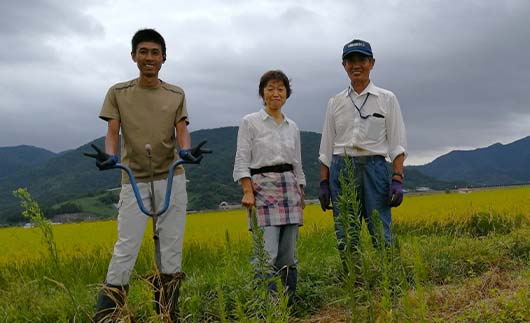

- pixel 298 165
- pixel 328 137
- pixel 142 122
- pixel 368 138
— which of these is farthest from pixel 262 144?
pixel 142 122

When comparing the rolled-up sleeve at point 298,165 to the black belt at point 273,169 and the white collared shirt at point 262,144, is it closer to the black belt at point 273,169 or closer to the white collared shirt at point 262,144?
the white collared shirt at point 262,144

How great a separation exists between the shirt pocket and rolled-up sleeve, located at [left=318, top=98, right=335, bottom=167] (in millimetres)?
346

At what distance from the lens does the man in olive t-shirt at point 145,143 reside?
3432 mm

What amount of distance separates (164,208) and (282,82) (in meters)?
1.42

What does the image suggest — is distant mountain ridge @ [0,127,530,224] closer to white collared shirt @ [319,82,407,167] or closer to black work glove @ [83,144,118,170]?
black work glove @ [83,144,118,170]

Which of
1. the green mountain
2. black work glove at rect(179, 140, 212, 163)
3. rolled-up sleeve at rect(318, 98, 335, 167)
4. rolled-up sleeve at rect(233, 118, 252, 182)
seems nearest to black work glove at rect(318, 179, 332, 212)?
rolled-up sleeve at rect(318, 98, 335, 167)

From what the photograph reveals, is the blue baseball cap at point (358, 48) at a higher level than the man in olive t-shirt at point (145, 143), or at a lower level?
higher

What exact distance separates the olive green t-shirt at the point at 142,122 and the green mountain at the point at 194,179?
683 millimetres

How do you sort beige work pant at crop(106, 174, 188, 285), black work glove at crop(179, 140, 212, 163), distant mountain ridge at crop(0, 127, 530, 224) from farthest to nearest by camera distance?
distant mountain ridge at crop(0, 127, 530, 224), beige work pant at crop(106, 174, 188, 285), black work glove at crop(179, 140, 212, 163)

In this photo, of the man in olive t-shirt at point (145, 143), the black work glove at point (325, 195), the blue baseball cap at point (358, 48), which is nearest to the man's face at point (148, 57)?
the man in olive t-shirt at point (145, 143)

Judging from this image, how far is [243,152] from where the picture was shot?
392 centimetres

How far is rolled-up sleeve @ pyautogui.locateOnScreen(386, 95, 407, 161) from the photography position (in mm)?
3941

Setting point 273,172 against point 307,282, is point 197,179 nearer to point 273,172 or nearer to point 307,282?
point 307,282

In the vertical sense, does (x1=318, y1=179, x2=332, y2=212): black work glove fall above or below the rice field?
above
